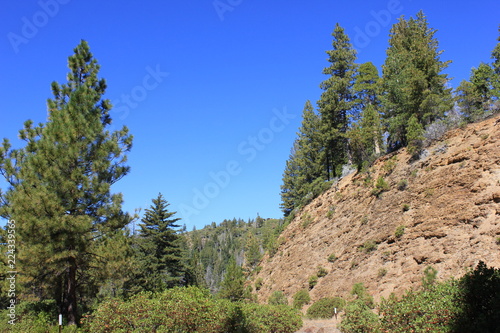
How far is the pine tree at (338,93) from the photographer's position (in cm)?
3344

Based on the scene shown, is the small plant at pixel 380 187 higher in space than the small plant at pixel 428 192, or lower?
higher

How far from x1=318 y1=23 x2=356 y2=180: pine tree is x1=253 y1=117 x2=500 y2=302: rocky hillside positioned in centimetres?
731

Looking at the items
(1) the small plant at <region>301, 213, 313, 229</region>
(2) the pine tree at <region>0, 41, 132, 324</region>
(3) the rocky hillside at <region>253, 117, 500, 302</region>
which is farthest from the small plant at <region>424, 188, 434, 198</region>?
(2) the pine tree at <region>0, 41, 132, 324</region>

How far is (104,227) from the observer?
43.7ft

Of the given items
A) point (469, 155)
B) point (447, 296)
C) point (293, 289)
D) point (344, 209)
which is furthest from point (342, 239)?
point (447, 296)

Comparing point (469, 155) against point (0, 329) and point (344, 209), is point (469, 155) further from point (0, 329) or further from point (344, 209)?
point (0, 329)

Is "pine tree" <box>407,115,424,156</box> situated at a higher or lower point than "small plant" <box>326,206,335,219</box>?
higher

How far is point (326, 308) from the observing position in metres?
17.6

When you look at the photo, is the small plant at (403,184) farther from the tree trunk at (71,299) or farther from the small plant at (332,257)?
the tree trunk at (71,299)

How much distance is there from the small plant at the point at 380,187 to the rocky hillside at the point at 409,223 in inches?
2.8

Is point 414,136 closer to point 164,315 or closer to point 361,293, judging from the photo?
point 361,293

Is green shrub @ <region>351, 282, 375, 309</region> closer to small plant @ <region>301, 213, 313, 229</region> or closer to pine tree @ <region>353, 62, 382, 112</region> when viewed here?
small plant @ <region>301, 213, 313, 229</region>

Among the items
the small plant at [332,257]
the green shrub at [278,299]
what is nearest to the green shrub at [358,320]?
the green shrub at [278,299]

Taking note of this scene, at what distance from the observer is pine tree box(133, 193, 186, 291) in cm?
2832
